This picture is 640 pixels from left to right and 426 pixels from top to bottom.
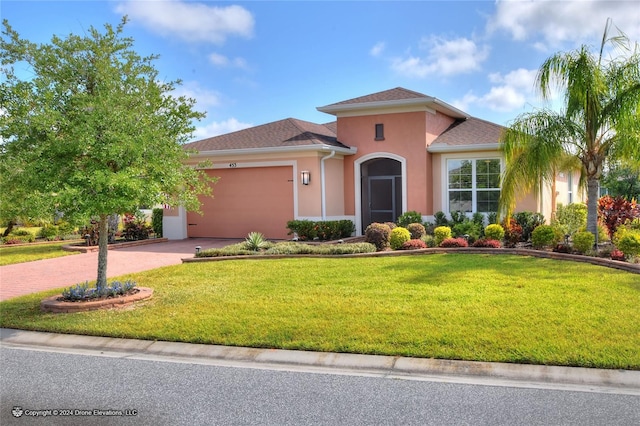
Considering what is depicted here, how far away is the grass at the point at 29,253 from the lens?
47.6 ft

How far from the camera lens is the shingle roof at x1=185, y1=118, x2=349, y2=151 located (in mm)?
17891

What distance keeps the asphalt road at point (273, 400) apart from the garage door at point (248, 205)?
41.4ft

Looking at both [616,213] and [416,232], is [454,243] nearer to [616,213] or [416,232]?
[416,232]

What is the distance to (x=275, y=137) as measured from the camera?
18797 millimetres

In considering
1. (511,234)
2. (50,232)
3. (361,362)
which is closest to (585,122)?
(511,234)

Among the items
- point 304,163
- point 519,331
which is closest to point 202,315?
point 519,331

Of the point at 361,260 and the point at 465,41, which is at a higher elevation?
the point at 465,41

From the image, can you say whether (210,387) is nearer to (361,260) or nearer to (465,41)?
(361,260)

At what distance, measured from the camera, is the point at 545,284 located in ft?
28.6

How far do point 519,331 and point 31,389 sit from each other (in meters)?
5.63

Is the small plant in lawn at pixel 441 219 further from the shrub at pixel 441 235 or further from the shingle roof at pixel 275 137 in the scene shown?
the shingle roof at pixel 275 137

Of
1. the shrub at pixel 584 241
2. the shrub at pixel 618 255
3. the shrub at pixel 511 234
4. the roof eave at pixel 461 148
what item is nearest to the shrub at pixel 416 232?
the shrub at pixel 511 234

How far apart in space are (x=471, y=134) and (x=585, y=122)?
19.7 feet

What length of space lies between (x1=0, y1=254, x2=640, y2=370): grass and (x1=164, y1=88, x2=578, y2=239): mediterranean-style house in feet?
22.2
